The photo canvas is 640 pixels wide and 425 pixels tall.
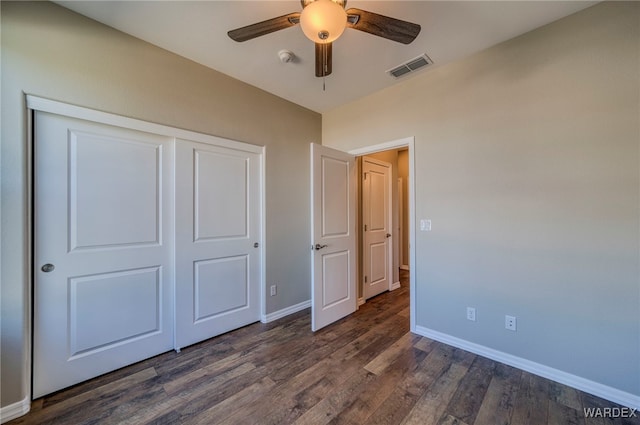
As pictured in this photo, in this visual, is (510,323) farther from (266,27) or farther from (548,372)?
(266,27)

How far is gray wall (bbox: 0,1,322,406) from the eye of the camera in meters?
1.54

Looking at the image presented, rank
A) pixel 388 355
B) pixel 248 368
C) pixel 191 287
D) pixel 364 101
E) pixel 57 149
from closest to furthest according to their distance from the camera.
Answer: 1. pixel 57 149
2. pixel 248 368
3. pixel 388 355
4. pixel 191 287
5. pixel 364 101

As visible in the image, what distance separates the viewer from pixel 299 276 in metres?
3.21

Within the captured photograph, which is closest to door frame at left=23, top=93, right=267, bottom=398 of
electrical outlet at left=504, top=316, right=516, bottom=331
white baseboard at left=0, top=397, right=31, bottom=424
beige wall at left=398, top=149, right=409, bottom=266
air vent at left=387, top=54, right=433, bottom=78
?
white baseboard at left=0, top=397, right=31, bottom=424

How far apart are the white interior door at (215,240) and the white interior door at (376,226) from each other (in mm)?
1543

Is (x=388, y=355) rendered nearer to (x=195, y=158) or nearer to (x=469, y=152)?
(x=469, y=152)

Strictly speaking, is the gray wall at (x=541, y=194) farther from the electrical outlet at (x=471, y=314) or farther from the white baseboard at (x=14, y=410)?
the white baseboard at (x=14, y=410)

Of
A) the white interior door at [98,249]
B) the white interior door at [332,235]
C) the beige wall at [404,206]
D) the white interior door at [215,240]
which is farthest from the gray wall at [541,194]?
the beige wall at [404,206]

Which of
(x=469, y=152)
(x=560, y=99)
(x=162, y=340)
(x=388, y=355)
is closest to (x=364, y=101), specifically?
(x=469, y=152)

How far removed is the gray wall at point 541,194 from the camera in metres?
1.65

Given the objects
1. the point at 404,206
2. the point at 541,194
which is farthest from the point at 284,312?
the point at 404,206

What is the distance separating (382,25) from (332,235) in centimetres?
197

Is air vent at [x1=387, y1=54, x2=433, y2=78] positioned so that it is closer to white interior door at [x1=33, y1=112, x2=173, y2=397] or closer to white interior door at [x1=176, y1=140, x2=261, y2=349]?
white interior door at [x1=176, y1=140, x2=261, y2=349]

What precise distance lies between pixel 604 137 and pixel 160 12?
127 inches
